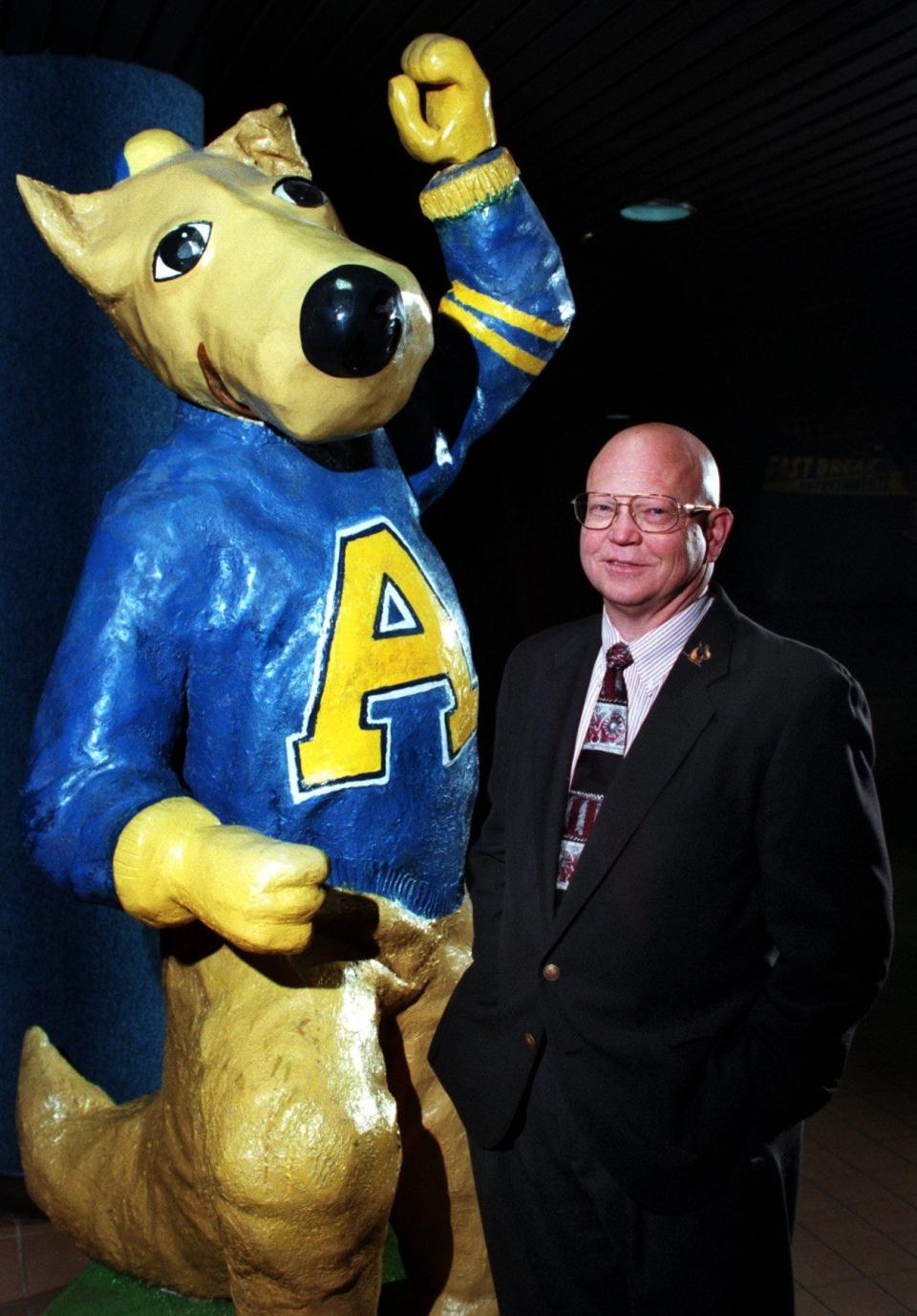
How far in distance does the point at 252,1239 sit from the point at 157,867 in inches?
18.7

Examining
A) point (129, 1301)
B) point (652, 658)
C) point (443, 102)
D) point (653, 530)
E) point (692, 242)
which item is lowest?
point (129, 1301)

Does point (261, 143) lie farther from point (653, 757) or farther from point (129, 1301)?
point (129, 1301)

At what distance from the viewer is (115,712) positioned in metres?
1.71

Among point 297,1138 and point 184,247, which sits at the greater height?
point 184,247

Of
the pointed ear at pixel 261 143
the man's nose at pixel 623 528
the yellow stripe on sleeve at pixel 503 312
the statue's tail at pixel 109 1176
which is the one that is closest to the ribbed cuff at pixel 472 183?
the yellow stripe on sleeve at pixel 503 312

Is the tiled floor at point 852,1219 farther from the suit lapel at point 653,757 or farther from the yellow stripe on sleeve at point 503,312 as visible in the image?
the yellow stripe on sleeve at point 503,312

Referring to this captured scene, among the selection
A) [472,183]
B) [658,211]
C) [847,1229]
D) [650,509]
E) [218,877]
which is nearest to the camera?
[218,877]

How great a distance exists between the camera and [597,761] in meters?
1.63

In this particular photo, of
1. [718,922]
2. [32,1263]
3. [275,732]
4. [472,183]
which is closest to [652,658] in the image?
[718,922]

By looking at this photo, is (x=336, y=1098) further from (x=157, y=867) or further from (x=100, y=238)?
(x=100, y=238)

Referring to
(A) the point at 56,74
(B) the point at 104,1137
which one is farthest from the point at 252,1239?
(A) the point at 56,74

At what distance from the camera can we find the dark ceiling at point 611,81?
8.34 feet

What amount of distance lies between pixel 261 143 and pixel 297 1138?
134cm

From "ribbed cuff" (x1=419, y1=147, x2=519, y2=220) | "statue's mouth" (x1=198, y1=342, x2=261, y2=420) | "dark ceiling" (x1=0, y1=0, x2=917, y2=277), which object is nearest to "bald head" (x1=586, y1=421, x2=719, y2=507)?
"statue's mouth" (x1=198, y1=342, x2=261, y2=420)
